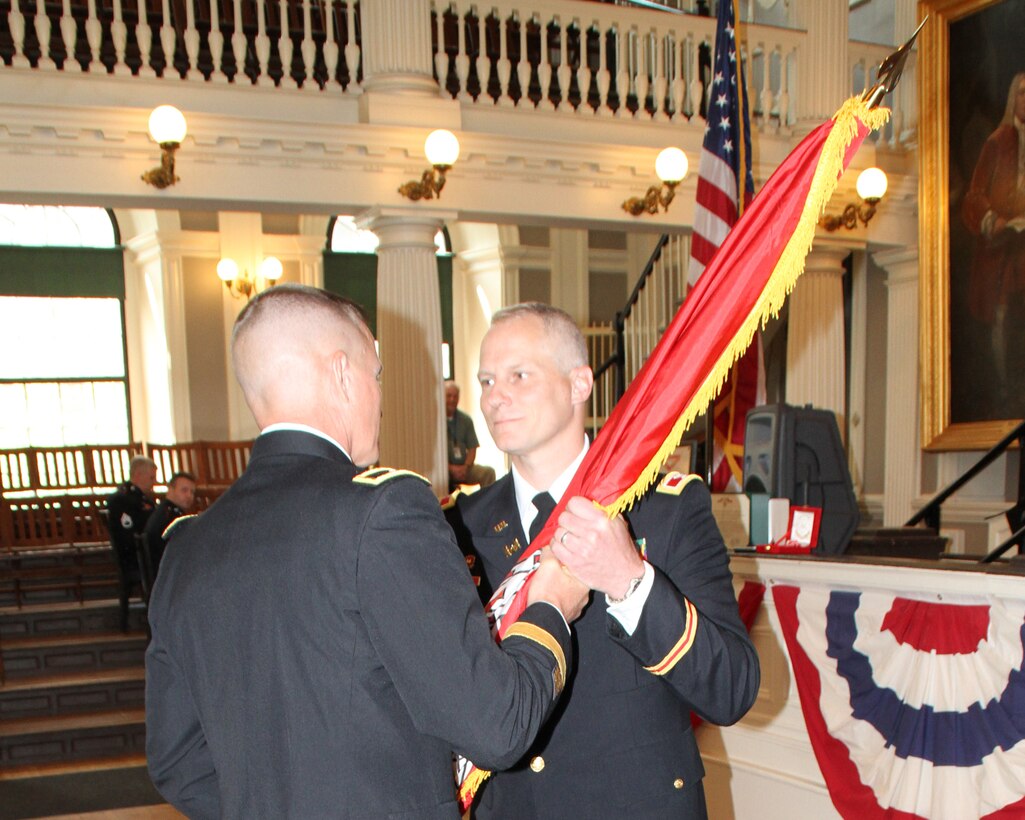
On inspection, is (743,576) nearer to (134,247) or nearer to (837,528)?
(837,528)

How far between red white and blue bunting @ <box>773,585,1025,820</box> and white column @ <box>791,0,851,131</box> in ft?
18.8

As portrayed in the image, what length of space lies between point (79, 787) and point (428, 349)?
11.2 ft

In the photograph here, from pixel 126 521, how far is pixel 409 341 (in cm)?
263

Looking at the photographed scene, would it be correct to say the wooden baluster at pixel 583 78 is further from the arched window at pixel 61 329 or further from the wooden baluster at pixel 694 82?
the arched window at pixel 61 329

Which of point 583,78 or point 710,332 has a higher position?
point 583,78

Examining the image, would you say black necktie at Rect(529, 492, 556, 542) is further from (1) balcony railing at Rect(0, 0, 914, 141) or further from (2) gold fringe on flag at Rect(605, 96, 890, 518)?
(1) balcony railing at Rect(0, 0, 914, 141)

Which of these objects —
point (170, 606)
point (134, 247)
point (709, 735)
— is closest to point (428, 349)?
point (709, 735)

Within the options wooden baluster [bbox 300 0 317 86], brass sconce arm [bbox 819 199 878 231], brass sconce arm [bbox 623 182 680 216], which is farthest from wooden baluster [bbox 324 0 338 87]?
brass sconce arm [bbox 819 199 878 231]

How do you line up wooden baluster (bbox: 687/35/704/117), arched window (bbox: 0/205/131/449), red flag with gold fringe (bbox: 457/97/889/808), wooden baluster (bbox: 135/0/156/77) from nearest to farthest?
red flag with gold fringe (bbox: 457/97/889/808) → wooden baluster (bbox: 135/0/156/77) → wooden baluster (bbox: 687/35/704/117) → arched window (bbox: 0/205/131/449)

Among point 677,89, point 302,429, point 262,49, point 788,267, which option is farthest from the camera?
point 677,89

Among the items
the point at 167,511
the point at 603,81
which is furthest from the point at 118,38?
the point at 603,81

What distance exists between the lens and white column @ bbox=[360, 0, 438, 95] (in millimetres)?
6871

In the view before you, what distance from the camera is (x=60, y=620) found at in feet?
24.8

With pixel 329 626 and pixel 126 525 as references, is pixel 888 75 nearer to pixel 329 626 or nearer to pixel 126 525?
pixel 329 626
